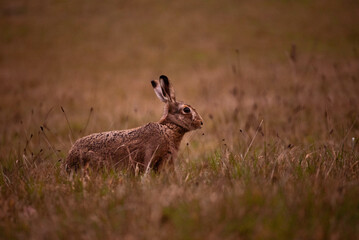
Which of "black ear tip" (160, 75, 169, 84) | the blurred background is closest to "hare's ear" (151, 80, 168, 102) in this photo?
"black ear tip" (160, 75, 169, 84)

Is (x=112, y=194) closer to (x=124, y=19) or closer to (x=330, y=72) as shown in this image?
(x=330, y=72)

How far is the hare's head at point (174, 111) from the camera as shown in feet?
14.7

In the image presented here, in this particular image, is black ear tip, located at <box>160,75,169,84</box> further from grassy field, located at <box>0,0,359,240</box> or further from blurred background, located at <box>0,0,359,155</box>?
blurred background, located at <box>0,0,359,155</box>

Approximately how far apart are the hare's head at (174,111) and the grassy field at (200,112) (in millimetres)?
470

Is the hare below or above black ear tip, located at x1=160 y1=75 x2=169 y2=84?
below

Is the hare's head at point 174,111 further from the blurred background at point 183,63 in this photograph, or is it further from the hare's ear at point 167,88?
the blurred background at point 183,63

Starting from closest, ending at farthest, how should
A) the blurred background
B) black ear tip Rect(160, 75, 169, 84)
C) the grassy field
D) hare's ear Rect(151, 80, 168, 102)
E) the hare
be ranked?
the grassy field < the hare < black ear tip Rect(160, 75, 169, 84) < hare's ear Rect(151, 80, 168, 102) < the blurred background

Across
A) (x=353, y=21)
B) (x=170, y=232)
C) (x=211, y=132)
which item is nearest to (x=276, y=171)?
(x=170, y=232)

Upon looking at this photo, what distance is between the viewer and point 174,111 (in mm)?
4586

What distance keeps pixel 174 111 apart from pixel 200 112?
199 inches

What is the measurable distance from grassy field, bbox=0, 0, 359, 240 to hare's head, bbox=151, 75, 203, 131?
0.47 m

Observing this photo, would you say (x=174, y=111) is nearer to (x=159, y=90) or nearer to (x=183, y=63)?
(x=159, y=90)

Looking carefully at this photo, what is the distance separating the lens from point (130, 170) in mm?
3955

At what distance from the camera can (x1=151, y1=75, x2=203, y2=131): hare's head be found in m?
4.48
